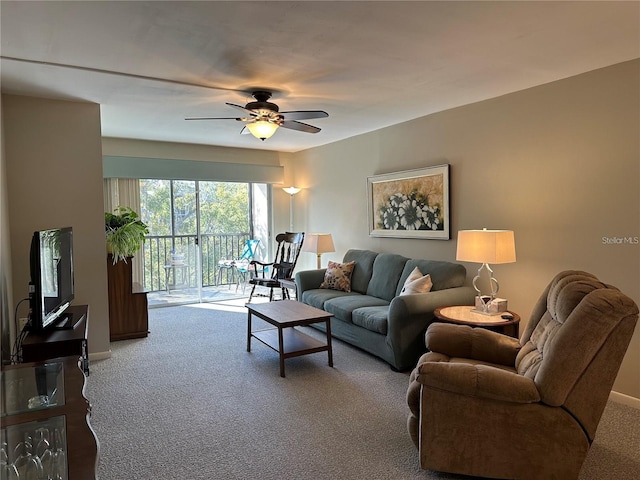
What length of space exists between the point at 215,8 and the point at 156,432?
247 centimetres

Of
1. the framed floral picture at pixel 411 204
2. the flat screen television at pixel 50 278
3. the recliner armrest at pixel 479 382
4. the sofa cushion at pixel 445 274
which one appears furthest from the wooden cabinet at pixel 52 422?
the framed floral picture at pixel 411 204

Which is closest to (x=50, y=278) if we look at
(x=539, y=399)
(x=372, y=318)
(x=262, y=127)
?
(x=262, y=127)

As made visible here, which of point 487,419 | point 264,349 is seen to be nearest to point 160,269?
point 264,349

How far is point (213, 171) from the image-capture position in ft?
20.5

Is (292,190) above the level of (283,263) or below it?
above

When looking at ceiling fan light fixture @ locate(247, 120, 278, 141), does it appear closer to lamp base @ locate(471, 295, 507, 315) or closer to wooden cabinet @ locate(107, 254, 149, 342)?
lamp base @ locate(471, 295, 507, 315)

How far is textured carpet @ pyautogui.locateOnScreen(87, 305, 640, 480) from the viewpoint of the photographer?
2213 millimetres

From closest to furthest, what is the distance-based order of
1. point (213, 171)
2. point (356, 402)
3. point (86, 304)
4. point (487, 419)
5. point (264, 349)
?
point (487, 419), point (356, 402), point (86, 304), point (264, 349), point (213, 171)

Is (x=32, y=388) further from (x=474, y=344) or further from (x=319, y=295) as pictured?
(x=319, y=295)

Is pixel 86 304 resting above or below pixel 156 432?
above

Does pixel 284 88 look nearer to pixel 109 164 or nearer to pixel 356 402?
pixel 356 402

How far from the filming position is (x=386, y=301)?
439cm

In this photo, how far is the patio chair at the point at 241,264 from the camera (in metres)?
6.80

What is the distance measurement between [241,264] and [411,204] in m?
3.30
